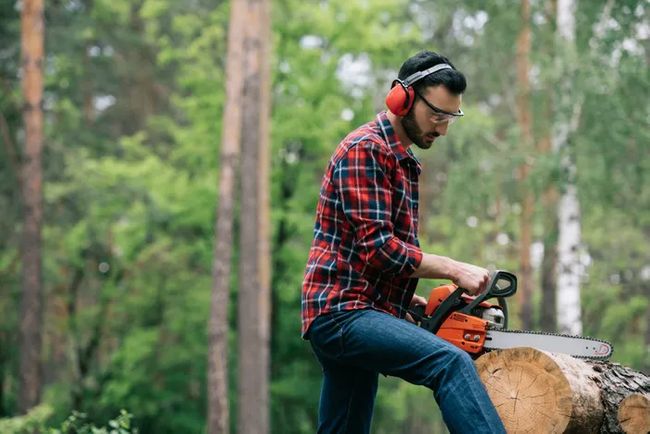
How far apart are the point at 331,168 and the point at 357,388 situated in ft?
3.47

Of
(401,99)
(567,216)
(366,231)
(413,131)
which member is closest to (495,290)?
(366,231)

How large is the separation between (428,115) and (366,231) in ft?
2.10

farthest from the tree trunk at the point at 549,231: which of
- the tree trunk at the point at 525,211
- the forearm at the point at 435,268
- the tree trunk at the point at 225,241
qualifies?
the forearm at the point at 435,268

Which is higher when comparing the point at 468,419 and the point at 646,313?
the point at 468,419

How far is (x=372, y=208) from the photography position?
13.5 feet

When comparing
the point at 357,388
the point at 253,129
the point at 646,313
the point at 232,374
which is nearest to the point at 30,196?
the point at 253,129

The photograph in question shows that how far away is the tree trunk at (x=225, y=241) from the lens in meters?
18.4

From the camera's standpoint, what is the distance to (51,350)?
1099 inches

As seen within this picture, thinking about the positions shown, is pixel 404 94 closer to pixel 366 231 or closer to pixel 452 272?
pixel 366 231

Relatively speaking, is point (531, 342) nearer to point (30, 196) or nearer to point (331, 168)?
point (331, 168)

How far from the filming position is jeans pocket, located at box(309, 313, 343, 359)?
4180 mm

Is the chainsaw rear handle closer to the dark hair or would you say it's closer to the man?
the man

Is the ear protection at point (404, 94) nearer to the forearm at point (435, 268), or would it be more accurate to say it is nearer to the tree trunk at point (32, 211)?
the forearm at point (435, 268)

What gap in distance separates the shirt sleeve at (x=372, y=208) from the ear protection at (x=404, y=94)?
0.24 metres
